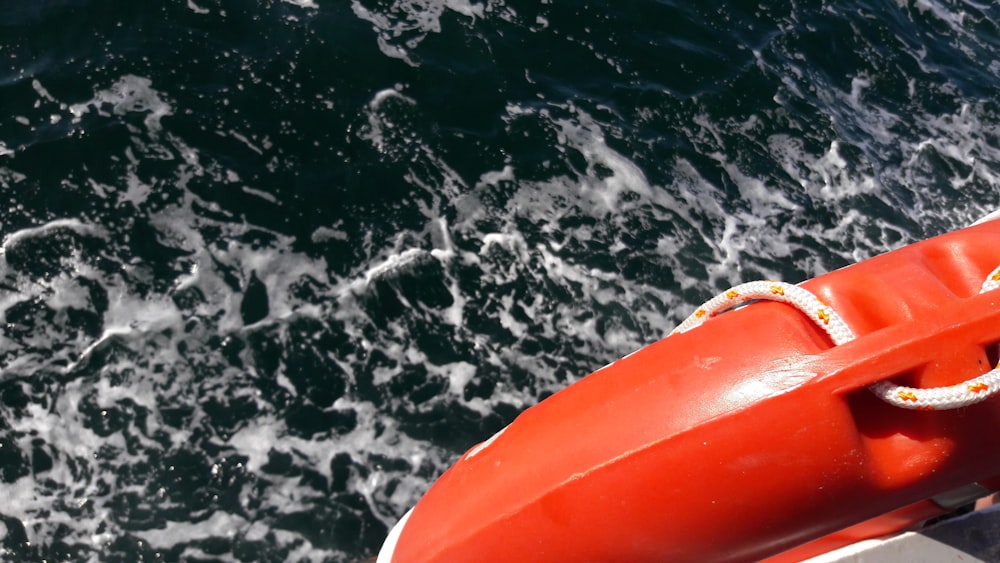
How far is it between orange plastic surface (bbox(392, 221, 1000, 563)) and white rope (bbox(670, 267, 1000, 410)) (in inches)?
2.0

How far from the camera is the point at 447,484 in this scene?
9.99ft

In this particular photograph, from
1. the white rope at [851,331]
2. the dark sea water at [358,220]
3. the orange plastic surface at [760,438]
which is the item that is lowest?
the dark sea water at [358,220]

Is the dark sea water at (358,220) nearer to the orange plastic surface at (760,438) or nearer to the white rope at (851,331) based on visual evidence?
the orange plastic surface at (760,438)

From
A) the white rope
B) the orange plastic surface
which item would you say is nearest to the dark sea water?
the orange plastic surface

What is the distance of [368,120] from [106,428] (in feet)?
8.03

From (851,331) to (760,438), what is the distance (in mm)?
513

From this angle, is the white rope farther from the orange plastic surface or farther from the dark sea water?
the dark sea water

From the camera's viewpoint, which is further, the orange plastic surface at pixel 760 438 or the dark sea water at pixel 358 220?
the dark sea water at pixel 358 220

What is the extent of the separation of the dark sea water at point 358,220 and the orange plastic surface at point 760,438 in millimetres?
1401

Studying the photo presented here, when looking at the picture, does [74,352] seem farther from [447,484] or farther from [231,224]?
[447,484]

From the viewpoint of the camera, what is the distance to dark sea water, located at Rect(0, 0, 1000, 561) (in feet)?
12.2

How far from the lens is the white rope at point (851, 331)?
2.31m

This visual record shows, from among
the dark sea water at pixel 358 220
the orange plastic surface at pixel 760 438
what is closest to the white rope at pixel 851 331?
the orange plastic surface at pixel 760 438

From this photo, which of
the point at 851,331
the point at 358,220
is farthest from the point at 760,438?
the point at 358,220
